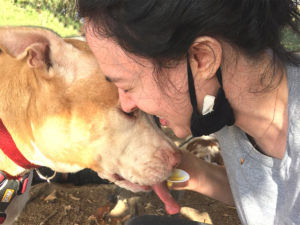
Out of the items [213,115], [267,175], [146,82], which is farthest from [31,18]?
[267,175]

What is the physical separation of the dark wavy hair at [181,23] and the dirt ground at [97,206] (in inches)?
85.6

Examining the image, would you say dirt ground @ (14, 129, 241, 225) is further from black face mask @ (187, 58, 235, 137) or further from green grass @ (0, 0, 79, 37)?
green grass @ (0, 0, 79, 37)

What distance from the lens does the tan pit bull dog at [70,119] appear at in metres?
1.92

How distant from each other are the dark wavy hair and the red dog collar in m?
0.91

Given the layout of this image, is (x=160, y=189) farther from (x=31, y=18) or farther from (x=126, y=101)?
(x=31, y=18)

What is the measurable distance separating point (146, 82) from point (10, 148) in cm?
100

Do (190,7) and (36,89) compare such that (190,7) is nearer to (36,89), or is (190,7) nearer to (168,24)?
(168,24)

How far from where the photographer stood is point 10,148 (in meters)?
2.05

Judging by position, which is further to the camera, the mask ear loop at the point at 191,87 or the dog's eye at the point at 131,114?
the dog's eye at the point at 131,114

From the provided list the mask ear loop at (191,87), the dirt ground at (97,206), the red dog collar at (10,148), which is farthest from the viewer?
the dirt ground at (97,206)

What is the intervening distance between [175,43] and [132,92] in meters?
0.42

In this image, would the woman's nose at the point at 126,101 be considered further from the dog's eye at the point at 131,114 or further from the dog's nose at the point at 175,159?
the dog's nose at the point at 175,159

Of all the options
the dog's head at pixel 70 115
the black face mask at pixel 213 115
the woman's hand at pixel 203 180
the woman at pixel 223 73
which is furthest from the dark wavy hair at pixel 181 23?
the woman's hand at pixel 203 180

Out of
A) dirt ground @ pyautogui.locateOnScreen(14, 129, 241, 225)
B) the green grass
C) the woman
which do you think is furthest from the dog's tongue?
the green grass
